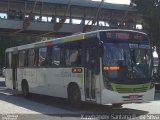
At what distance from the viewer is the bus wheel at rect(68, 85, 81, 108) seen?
17.2m

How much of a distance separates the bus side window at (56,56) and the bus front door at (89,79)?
98.5 inches

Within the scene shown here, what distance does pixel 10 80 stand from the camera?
25.8 meters

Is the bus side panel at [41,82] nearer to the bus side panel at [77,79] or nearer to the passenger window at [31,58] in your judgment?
the passenger window at [31,58]

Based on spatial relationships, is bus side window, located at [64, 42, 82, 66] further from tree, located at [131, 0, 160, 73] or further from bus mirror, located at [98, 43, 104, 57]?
tree, located at [131, 0, 160, 73]

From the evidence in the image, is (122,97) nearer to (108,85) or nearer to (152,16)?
(108,85)

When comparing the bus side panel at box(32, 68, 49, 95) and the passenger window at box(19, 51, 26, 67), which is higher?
the passenger window at box(19, 51, 26, 67)

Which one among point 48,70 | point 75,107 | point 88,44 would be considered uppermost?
point 88,44

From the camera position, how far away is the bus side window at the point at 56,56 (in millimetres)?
18953

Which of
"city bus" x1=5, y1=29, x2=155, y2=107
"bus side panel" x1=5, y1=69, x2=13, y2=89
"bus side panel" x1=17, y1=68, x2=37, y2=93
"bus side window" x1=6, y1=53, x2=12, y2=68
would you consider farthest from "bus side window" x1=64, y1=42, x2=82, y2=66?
"bus side panel" x1=5, y1=69, x2=13, y2=89

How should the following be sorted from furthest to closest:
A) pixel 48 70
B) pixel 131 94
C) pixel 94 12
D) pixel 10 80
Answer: pixel 94 12 < pixel 10 80 < pixel 48 70 < pixel 131 94

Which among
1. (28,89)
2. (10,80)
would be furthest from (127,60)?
(10,80)

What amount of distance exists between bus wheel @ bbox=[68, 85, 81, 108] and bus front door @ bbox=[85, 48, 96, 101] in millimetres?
779

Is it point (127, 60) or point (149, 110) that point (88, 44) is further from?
point (149, 110)

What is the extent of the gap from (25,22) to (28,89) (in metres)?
19.4
